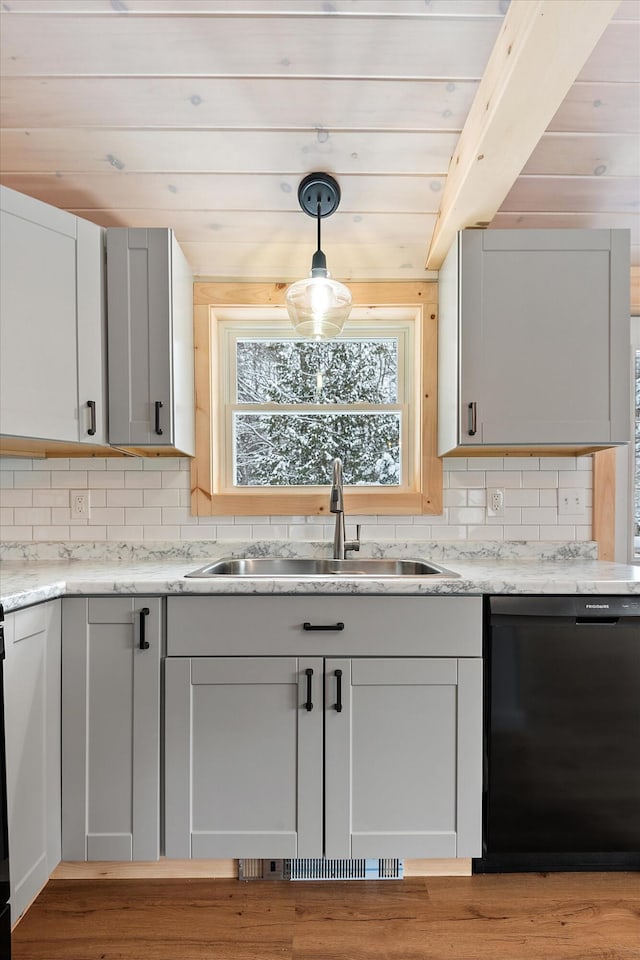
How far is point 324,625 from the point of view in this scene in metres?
1.71

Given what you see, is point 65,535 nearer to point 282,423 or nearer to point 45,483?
point 45,483

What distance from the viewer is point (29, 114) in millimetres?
1846

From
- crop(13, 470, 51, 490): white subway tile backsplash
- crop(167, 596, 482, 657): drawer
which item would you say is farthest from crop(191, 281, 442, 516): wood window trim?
crop(167, 596, 482, 657): drawer

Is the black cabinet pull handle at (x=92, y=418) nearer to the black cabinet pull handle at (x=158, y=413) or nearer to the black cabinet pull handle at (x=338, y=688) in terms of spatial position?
the black cabinet pull handle at (x=158, y=413)

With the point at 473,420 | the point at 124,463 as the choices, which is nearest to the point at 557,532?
the point at 473,420

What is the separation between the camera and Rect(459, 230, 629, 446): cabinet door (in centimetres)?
203

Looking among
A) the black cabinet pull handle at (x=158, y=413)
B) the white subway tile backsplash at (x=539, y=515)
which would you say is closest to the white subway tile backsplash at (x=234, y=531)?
the black cabinet pull handle at (x=158, y=413)

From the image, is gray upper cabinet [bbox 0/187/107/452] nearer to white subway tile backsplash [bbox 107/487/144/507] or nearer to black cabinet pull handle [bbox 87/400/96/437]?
black cabinet pull handle [bbox 87/400/96/437]

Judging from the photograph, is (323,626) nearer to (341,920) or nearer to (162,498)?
(341,920)

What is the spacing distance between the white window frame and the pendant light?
463 mm

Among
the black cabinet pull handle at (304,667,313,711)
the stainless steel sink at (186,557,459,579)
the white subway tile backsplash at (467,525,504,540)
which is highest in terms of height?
the white subway tile backsplash at (467,525,504,540)

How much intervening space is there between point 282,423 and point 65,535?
107 centimetres

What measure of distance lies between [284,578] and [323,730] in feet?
1.57

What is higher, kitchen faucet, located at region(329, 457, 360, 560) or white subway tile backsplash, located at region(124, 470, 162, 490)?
white subway tile backsplash, located at region(124, 470, 162, 490)
